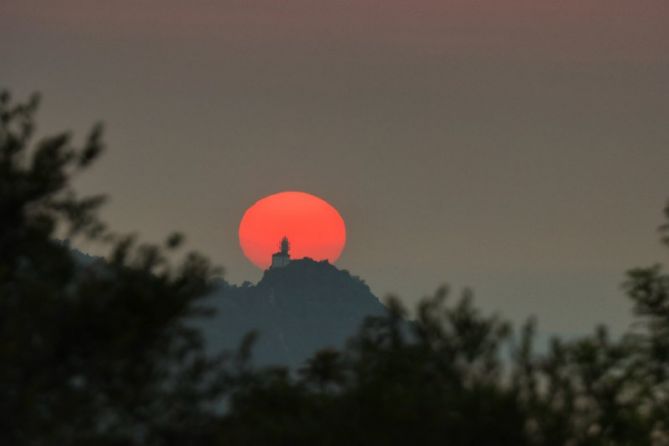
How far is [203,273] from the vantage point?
A: 34.3 metres

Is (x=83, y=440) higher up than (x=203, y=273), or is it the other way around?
(x=203, y=273)

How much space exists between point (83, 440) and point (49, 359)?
6.48ft

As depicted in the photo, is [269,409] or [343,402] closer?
[343,402]

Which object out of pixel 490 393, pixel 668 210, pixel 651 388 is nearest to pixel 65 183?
pixel 490 393

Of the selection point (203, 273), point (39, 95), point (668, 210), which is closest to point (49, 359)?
point (203, 273)

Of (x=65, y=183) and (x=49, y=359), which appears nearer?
(x=49, y=359)

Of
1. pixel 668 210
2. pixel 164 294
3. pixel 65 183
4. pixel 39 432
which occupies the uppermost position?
pixel 668 210

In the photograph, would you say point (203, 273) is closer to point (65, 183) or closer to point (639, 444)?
point (65, 183)

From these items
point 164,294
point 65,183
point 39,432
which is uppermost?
point 65,183

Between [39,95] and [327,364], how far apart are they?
8.33 meters

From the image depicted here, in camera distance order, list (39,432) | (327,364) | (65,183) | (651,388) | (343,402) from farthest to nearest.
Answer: (651,388) → (327,364) → (65,183) → (343,402) → (39,432)

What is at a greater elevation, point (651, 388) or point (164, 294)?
point (651, 388)

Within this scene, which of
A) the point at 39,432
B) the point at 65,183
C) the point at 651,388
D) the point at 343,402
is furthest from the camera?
the point at 651,388

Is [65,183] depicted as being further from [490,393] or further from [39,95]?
[490,393]
